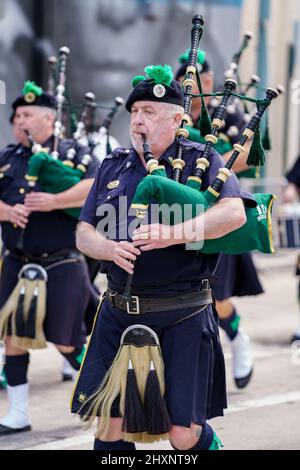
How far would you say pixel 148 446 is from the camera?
5.88 metres

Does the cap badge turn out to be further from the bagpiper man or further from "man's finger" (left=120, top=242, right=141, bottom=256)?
"man's finger" (left=120, top=242, right=141, bottom=256)

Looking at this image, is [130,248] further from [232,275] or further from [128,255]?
[232,275]

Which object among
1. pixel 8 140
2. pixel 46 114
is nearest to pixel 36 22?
pixel 8 140

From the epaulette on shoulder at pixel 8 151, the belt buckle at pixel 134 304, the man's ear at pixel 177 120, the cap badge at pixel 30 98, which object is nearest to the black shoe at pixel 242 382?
the epaulette on shoulder at pixel 8 151

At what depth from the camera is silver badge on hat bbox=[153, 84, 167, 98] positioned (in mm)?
4570

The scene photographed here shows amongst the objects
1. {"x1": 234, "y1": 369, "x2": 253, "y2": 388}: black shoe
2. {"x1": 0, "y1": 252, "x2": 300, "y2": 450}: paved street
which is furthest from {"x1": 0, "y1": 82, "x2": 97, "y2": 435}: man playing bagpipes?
{"x1": 234, "y1": 369, "x2": 253, "y2": 388}: black shoe

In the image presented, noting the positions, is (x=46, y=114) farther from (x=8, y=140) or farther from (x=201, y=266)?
(x=8, y=140)

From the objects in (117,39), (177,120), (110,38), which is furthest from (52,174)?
(117,39)

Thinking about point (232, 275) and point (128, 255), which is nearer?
point (128, 255)

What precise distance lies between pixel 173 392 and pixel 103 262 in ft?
2.23

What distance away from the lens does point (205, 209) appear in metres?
4.45

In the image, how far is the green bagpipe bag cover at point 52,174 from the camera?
6.13m

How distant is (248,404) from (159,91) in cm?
291

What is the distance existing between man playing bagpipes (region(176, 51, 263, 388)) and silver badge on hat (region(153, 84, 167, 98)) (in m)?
2.34
